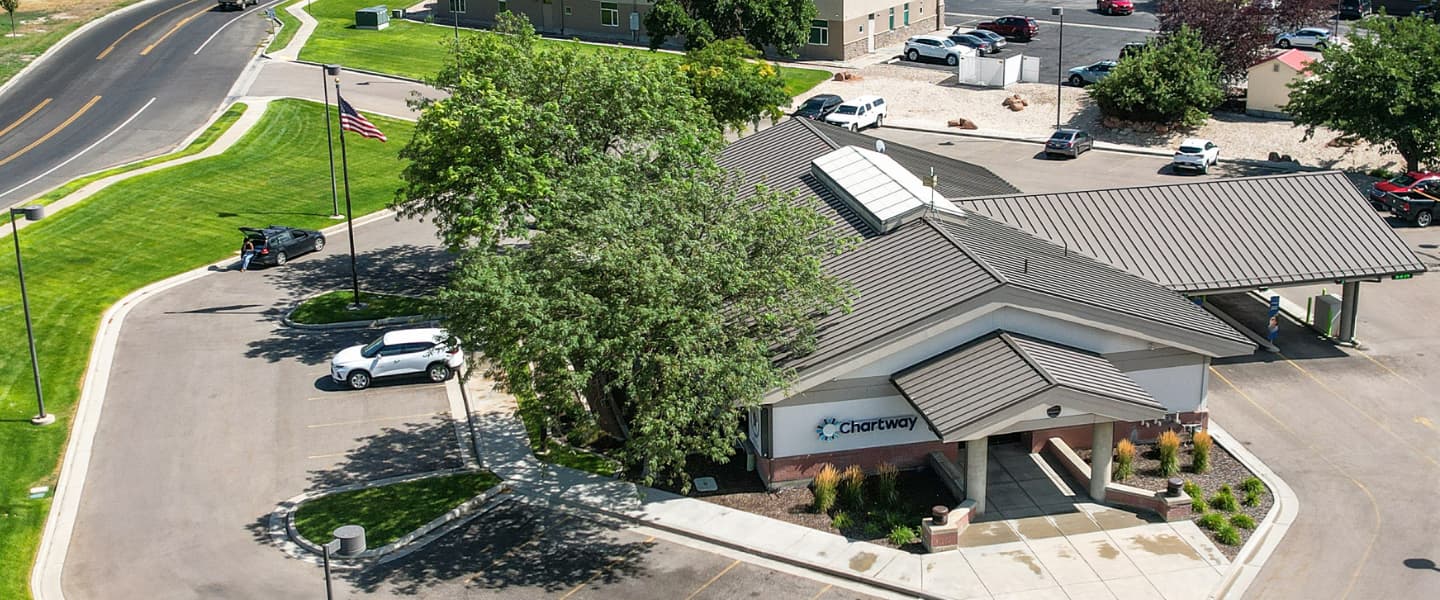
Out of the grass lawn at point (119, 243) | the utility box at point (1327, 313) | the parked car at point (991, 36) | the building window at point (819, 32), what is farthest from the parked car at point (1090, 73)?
the grass lawn at point (119, 243)

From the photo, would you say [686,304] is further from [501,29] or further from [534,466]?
[501,29]

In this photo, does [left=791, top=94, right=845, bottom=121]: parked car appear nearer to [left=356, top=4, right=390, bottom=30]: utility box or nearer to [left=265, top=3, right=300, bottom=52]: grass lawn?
[left=356, top=4, right=390, bottom=30]: utility box

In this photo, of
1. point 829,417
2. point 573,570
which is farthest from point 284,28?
point 573,570

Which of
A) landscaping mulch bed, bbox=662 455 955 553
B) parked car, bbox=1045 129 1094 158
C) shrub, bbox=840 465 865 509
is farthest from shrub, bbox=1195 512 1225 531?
parked car, bbox=1045 129 1094 158

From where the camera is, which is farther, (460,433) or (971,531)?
(460,433)

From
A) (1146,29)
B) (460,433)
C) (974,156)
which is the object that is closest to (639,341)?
(460,433)

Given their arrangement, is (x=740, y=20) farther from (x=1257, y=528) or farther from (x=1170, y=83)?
(x=1257, y=528)
